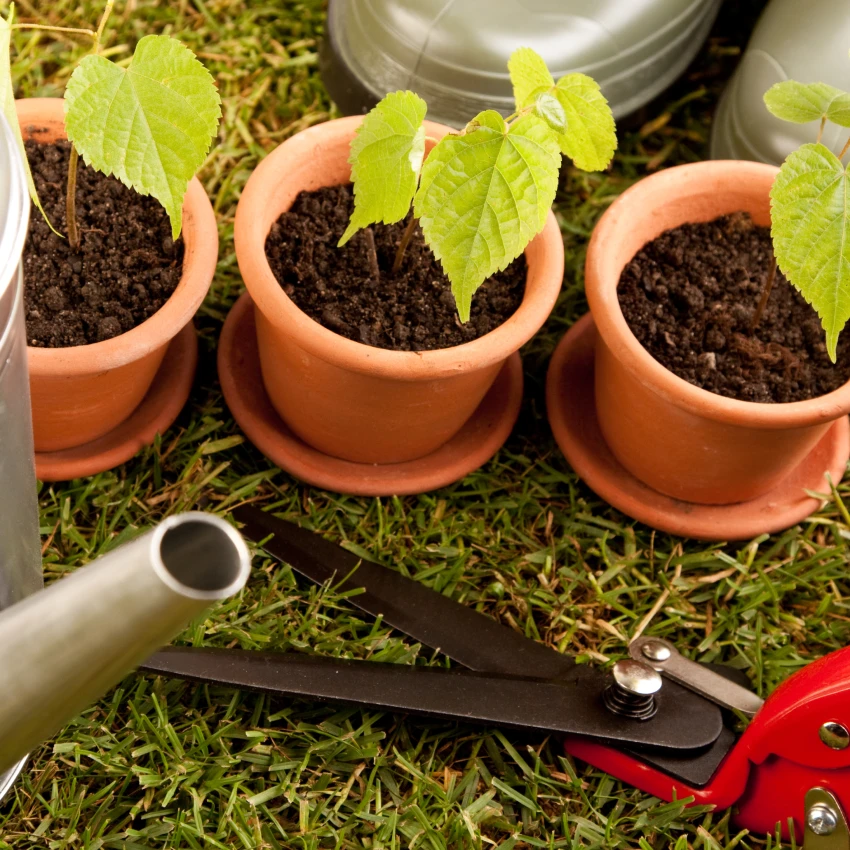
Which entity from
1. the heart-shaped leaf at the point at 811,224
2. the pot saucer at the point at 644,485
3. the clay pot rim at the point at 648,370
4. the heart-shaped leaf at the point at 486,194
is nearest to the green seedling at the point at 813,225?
the heart-shaped leaf at the point at 811,224

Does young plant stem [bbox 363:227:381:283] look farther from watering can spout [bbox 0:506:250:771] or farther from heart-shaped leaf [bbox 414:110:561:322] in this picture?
watering can spout [bbox 0:506:250:771]

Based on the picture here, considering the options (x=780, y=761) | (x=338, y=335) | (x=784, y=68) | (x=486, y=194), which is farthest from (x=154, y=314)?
(x=784, y=68)

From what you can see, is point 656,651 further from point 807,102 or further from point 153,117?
point 153,117

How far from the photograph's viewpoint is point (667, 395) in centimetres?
109

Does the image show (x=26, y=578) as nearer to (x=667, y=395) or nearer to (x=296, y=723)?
(x=296, y=723)

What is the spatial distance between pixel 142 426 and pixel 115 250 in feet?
0.66

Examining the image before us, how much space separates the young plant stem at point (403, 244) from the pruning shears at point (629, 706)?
407 mm

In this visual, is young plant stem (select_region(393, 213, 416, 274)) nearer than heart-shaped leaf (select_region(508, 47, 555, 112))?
No

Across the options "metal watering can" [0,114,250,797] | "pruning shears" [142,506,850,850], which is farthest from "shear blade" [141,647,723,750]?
"metal watering can" [0,114,250,797]

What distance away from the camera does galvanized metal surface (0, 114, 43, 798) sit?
56 centimetres

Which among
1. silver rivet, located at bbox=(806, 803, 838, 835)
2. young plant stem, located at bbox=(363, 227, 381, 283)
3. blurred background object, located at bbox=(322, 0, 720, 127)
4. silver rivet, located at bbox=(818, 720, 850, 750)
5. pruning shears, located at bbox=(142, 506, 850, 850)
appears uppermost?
blurred background object, located at bbox=(322, 0, 720, 127)

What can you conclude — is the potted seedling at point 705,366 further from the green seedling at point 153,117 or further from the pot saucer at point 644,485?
the green seedling at point 153,117

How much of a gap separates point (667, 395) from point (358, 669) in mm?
418

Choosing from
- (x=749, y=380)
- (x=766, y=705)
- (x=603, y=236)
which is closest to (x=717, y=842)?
(x=766, y=705)
